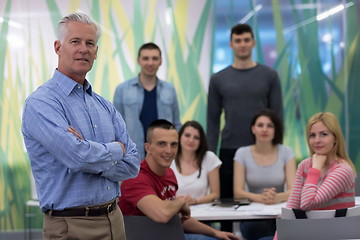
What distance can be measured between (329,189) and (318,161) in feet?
0.71

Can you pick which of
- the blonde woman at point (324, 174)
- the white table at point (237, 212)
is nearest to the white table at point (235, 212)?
the white table at point (237, 212)

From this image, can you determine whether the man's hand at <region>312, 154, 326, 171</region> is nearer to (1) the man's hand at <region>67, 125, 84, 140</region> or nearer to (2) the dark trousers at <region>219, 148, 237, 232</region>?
(2) the dark trousers at <region>219, 148, 237, 232</region>

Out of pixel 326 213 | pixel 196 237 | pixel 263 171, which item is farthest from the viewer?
pixel 263 171

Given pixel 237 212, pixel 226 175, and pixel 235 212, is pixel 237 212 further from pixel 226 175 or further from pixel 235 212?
pixel 226 175

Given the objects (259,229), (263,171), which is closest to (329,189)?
(259,229)

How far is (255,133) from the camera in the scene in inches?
180

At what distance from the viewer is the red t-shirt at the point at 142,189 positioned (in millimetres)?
3150

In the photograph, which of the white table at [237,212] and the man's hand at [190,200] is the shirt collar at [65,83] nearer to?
the white table at [237,212]

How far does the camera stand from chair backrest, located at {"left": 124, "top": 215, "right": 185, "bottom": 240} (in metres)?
2.88

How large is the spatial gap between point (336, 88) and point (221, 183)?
6.54ft

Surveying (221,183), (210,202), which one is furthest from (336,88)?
(210,202)

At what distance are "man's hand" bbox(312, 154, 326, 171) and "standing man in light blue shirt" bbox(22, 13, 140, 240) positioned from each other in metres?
1.35

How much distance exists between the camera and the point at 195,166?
4.57 metres

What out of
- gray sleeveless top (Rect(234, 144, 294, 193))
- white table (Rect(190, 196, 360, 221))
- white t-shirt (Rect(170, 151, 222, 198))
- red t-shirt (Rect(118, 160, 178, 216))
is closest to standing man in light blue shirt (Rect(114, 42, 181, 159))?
white t-shirt (Rect(170, 151, 222, 198))
